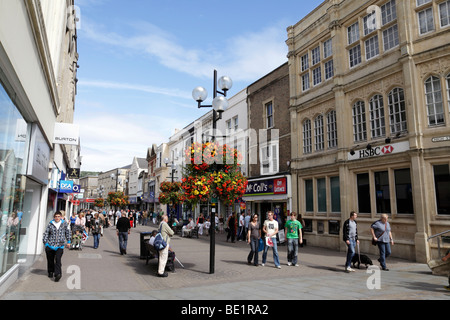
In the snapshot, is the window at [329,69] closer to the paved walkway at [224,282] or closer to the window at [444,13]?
the window at [444,13]

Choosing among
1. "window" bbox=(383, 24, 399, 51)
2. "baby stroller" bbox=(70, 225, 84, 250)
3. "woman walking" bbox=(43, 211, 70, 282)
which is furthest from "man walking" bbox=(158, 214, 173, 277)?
"window" bbox=(383, 24, 399, 51)

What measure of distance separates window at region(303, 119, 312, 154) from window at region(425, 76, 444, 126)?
690 cm

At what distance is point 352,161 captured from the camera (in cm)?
1519

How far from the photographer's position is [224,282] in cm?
819

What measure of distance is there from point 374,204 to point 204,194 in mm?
8416

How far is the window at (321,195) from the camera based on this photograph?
17203 mm

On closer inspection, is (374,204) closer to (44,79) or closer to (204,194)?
(204,194)

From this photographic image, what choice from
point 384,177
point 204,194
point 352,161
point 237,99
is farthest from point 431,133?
point 237,99

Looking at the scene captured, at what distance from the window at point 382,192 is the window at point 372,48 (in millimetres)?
5625

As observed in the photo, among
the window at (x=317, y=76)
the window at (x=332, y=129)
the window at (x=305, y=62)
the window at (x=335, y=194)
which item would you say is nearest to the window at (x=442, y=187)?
the window at (x=335, y=194)

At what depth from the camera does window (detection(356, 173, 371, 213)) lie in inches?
580

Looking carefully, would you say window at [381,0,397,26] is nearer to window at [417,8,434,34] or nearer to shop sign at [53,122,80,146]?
window at [417,8,434,34]

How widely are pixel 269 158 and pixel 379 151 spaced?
350 inches

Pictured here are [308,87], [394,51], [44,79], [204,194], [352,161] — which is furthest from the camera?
[308,87]
